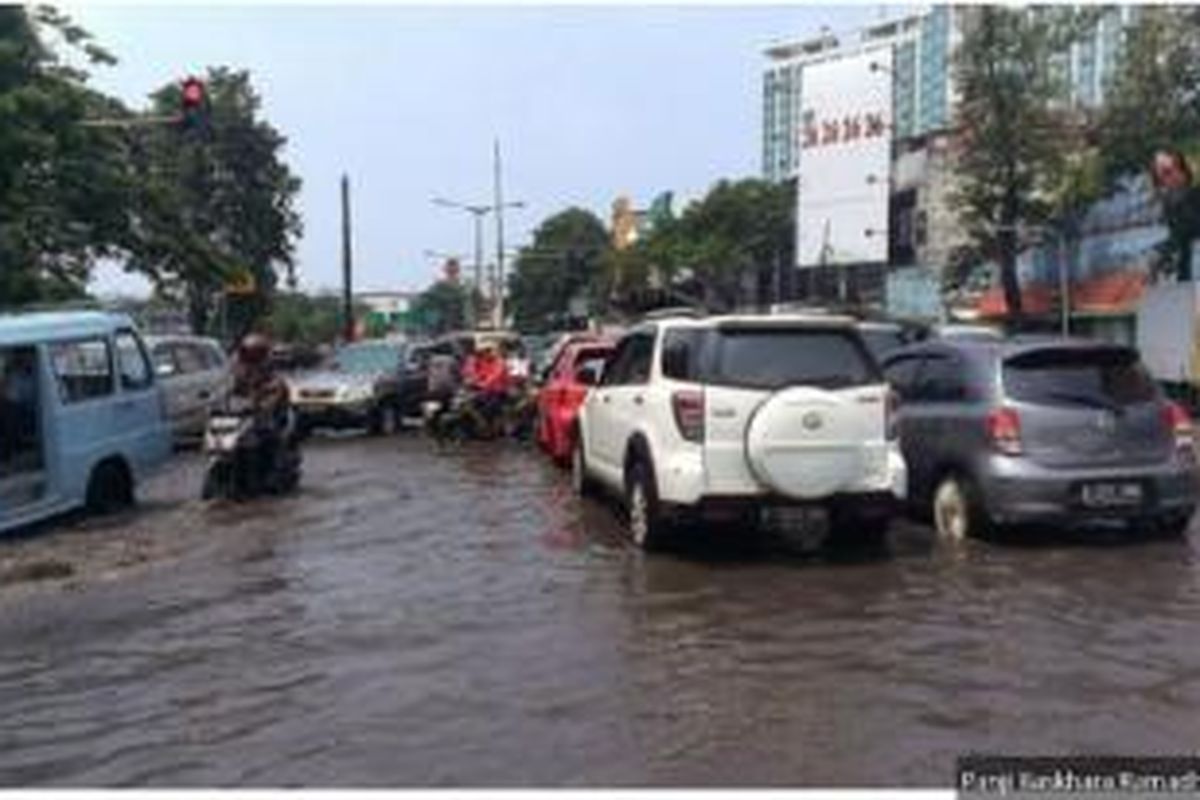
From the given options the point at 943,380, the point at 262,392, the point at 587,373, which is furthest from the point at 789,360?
the point at 587,373

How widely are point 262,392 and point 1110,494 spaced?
863 cm

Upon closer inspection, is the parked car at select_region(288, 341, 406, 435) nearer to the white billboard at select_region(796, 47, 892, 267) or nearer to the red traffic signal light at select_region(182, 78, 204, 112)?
the red traffic signal light at select_region(182, 78, 204, 112)

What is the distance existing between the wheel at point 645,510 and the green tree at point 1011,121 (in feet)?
138

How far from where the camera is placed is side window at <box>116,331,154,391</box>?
1823 cm

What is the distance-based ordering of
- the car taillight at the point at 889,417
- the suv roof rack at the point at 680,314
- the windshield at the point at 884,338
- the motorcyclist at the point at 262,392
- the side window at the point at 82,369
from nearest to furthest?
the car taillight at the point at 889,417
the suv roof rack at the point at 680,314
the side window at the point at 82,369
the motorcyclist at the point at 262,392
the windshield at the point at 884,338

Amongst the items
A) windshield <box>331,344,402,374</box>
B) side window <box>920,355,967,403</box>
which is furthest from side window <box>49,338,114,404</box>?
windshield <box>331,344,402,374</box>

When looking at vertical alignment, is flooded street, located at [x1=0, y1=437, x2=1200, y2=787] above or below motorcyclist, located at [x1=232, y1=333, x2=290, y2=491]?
below

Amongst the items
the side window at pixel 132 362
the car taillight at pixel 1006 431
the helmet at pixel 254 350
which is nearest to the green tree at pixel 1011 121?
the helmet at pixel 254 350

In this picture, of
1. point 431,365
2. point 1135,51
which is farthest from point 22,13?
point 1135,51

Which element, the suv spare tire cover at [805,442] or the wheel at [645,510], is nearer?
the suv spare tire cover at [805,442]

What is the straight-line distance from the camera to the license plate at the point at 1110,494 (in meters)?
13.6

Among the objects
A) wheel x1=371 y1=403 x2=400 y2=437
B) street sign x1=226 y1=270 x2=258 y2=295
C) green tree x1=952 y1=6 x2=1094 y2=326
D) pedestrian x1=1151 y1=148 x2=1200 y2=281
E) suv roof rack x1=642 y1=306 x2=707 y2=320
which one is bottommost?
wheel x1=371 y1=403 x2=400 y2=437

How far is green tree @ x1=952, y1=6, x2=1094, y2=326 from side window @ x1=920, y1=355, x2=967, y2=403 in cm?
4063

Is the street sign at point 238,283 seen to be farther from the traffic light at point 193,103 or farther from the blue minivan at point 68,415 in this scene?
the blue minivan at point 68,415
